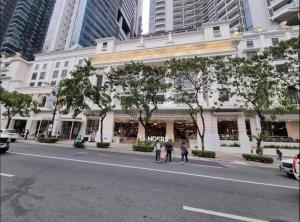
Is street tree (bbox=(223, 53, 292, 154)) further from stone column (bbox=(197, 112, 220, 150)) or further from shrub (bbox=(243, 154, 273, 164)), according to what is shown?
stone column (bbox=(197, 112, 220, 150))

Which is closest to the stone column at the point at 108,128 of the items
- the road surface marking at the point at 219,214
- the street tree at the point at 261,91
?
the street tree at the point at 261,91

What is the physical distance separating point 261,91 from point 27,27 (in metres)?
116

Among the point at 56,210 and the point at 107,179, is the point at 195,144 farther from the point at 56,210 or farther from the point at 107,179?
the point at 56,210

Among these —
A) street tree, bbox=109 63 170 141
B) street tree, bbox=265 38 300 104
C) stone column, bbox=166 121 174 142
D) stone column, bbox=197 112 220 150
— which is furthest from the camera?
stone column, bbox=166 121 174 142

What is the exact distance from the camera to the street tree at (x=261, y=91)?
11.2 ft

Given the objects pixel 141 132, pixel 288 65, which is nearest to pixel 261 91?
pixel 288 65

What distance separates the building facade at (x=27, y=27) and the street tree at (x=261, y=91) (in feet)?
278

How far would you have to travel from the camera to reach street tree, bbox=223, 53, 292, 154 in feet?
11.2

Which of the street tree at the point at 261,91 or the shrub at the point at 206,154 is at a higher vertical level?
the street tree at the point at 261,91

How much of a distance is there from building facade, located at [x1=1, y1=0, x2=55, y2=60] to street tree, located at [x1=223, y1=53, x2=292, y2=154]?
3337 inches

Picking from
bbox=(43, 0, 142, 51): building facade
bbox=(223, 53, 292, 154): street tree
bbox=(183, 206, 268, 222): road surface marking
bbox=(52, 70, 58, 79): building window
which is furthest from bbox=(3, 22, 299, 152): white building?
bbox=(43, 0, 142, 51): building facade

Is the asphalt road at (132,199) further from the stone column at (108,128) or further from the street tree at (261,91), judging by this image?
the stone column at (108,128)

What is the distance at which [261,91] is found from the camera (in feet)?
32.7

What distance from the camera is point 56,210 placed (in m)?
4.32
